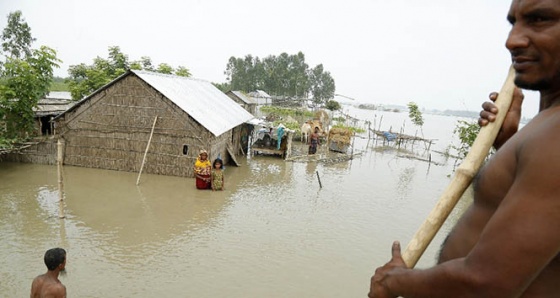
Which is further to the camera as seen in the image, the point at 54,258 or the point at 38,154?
the point at 38,154

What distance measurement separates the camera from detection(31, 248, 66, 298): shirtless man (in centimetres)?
378

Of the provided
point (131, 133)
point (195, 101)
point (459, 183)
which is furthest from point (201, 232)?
point (195, 101)

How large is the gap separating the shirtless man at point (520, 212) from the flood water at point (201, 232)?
17.4 feet

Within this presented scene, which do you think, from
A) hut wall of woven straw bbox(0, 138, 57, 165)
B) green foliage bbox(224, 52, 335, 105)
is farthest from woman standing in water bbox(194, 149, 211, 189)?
green foliage bbox(224, 52, 335, 105)

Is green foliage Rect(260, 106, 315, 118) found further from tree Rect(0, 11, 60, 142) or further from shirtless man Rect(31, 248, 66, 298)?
Answer: shirtless man Rect(31, 248, 66, 298)

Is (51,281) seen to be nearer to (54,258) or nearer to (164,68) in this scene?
(54,258)

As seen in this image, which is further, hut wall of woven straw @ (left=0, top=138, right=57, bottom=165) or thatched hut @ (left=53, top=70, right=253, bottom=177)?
hut wall of woven straw @ (left=0, top=138, right=57, bottom=165)

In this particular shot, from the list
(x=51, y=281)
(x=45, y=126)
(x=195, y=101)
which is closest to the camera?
(x=51, y=281)

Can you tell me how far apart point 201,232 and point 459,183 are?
25.7 ft

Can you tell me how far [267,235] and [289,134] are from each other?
34.0 ft

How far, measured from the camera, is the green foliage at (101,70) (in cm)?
2052

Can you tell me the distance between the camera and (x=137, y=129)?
13.3 meters

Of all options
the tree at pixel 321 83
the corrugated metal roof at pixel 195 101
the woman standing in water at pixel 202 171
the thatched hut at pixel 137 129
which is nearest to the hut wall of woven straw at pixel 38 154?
the thatched hut at pixel 137 129

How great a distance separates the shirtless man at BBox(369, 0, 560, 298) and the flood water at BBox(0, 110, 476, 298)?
17.4 ft
